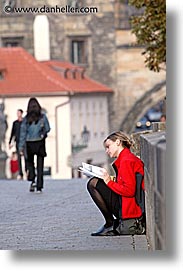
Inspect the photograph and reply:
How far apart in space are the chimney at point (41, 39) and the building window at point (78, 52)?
1161mm

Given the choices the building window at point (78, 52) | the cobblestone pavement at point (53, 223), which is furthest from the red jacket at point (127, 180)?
the building window at point (78, 52)

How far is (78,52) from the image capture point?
48000 mm

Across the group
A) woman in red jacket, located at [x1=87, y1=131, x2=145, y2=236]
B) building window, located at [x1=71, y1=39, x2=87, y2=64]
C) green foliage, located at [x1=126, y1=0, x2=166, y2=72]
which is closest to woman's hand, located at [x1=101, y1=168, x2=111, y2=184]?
woman in red jacket, located at [x1=87, y1=131, x2=145, y2=236]

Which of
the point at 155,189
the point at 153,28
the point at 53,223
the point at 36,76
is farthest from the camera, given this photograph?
the point at 36,76

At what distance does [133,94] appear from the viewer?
161 ft

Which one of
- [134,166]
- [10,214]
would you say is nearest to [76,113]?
[10,214]

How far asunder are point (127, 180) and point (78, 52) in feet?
126

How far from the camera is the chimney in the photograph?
39.7m

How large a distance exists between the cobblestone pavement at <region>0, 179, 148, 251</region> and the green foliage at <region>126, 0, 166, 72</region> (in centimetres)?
224

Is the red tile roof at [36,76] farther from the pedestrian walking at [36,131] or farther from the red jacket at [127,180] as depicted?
the red jacket at [127,180]

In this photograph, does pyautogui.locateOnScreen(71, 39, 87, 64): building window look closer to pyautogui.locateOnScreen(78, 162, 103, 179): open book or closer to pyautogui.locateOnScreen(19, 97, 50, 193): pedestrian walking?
pyautogui.locateOnScreen(19, 97, 50, 193): pedestrian walking

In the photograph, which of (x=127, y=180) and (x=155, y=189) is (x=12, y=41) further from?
(x=155, y=189)

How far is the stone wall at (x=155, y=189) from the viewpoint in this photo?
8.34 m

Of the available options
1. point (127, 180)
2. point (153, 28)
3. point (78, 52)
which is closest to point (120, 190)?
point (127, 180)
